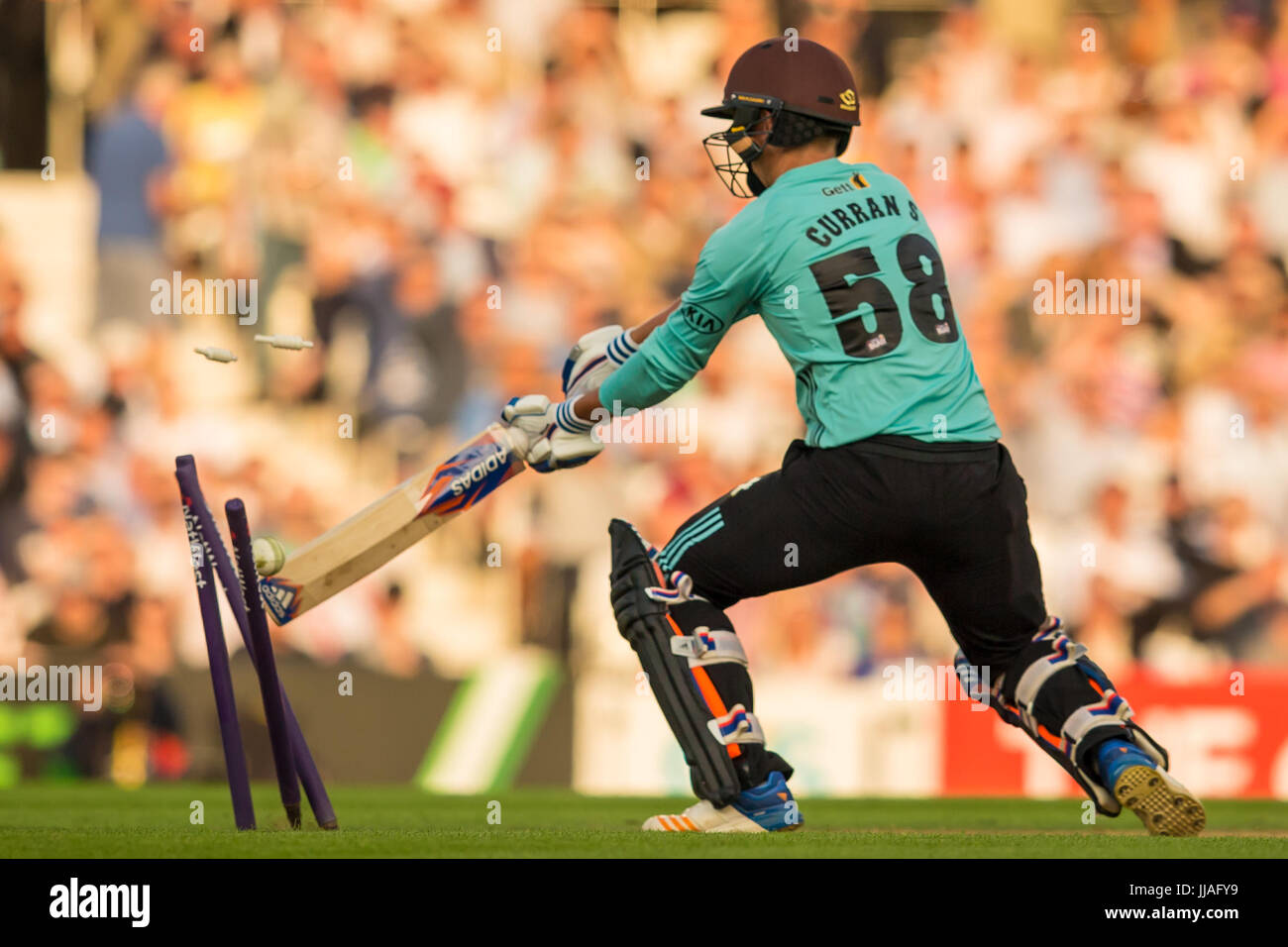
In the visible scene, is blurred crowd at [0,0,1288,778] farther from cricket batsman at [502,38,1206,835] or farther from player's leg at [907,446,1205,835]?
cricket batsman at [502,38,1206,835]

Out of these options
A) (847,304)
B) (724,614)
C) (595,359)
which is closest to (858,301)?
(847,304)

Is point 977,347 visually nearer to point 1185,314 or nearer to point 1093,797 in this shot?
point 1185,314

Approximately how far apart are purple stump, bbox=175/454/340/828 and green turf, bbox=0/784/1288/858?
130 mm

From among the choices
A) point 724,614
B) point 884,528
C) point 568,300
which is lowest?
point 724,614

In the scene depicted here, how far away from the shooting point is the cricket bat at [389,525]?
605 cm

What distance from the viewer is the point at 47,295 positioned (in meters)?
12.9

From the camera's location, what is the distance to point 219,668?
5.54m

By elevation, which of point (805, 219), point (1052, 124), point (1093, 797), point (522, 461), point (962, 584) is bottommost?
point (1093, 797)

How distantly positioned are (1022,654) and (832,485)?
94 centimetres

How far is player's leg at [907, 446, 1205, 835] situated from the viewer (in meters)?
5.52

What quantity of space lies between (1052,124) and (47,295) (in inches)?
284

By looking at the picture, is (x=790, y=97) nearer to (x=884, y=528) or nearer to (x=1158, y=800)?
(x=884, y=528)

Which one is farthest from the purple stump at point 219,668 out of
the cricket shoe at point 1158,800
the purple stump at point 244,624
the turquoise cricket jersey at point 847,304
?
the cricket shoe at point 1158,800
